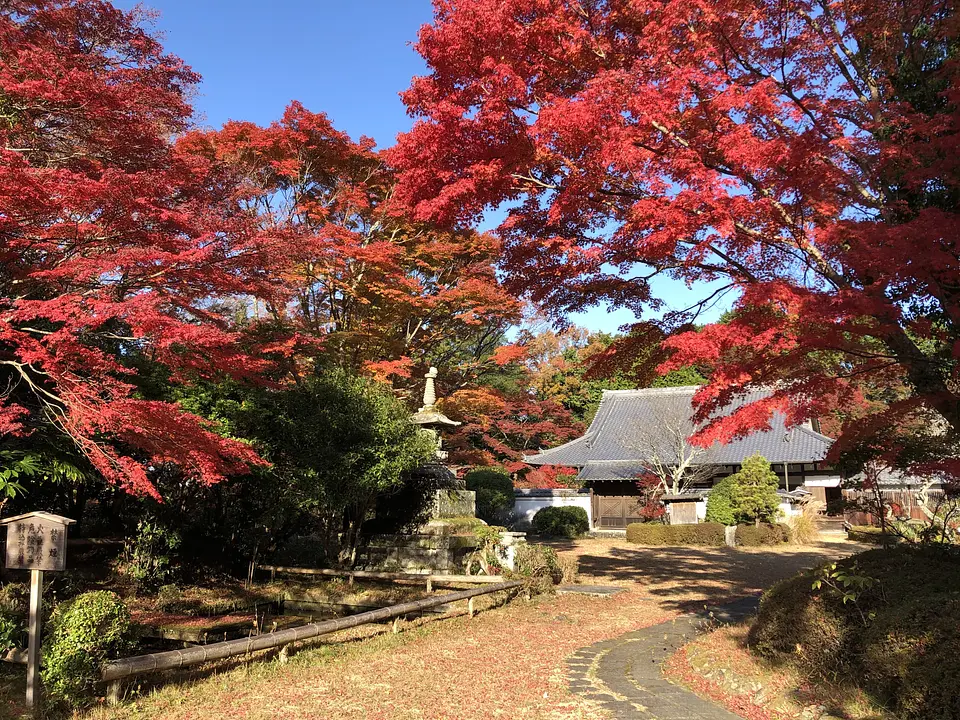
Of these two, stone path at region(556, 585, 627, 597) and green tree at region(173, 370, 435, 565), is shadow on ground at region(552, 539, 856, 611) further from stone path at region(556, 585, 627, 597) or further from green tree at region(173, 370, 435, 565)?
green tree at region(173, 370, 435, 565)

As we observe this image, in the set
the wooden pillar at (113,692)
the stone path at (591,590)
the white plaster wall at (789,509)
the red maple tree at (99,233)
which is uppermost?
the red maple tree at (99,233)

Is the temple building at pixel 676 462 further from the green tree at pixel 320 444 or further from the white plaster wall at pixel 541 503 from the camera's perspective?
the green tree at pixel 320 444

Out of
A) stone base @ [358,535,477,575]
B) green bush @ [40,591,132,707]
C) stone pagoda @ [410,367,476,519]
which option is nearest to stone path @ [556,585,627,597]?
stone base @ [358,535,477,575]

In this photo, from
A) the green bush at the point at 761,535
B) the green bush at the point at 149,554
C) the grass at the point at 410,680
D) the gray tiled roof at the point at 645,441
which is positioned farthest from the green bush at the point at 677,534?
the green bush at the point at 149,554

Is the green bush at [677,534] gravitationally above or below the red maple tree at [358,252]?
below

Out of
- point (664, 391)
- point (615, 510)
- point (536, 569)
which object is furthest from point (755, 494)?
point (536, 569)

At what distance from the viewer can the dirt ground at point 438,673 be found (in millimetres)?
5339

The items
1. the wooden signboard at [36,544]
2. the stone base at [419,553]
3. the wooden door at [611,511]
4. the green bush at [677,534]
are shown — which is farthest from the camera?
the wooden door at [611,511]

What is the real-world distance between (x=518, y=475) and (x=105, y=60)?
27.4 metres

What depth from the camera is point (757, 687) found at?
18.8 ft

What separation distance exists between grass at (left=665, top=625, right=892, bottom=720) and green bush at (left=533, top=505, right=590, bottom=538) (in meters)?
19.1

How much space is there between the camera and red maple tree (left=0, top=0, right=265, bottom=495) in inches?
261

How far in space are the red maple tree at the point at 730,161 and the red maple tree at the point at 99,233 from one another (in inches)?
119

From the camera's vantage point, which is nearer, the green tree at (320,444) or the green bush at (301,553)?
the green tree at (320,444)
